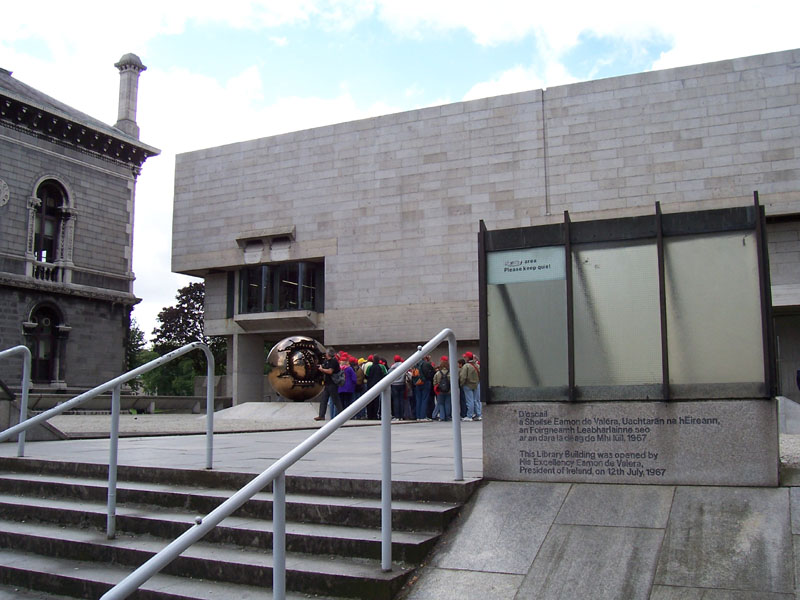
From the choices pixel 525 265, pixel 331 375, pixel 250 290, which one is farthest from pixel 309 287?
pixel 525 265

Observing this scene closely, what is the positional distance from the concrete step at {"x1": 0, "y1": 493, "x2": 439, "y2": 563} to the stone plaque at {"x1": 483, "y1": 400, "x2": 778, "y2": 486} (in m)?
1.15

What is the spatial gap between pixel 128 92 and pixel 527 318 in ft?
140

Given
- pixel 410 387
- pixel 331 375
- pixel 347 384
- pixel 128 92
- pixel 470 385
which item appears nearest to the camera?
pixel 331 375

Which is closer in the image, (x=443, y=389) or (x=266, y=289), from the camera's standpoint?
(x=443, y=389)

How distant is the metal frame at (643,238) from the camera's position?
Answer: 5.36m

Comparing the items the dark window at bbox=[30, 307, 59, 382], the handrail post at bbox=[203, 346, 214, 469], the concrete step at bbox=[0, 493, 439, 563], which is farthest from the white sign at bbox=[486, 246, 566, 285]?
the dark window at bbox=[30, 307, 59, 382]

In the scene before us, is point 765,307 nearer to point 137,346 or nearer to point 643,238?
point 643,238

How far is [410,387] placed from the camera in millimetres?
20984

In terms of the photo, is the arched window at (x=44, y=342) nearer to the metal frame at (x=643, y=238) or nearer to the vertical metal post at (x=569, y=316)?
the metal frame at (x=643, y=238)

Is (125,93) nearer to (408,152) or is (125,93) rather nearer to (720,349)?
(408,152)

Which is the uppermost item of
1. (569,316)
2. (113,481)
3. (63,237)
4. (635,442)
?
(63,237)

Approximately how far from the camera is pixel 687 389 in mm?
5488

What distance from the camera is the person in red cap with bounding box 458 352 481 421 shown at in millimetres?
17828

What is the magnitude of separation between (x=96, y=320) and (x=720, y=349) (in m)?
38.3
